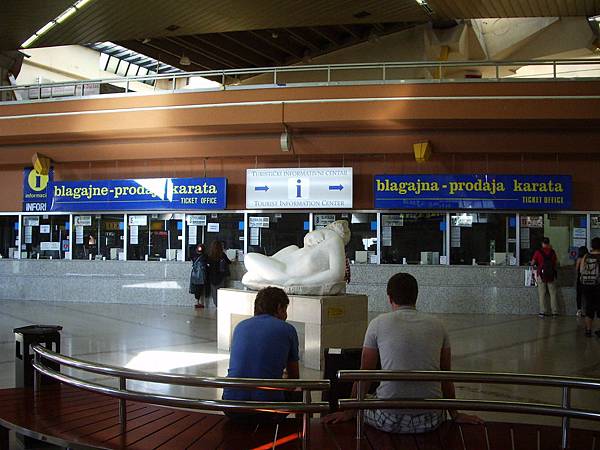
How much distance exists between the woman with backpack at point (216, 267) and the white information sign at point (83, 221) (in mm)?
3724

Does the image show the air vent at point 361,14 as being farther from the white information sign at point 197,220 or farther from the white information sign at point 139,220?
the white information sign at point 139,220

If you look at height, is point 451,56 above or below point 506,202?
above

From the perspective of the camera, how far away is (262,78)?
22.7 meters

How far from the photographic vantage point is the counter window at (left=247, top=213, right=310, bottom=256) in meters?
14.5

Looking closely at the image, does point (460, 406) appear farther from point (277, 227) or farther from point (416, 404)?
point (277, 227)

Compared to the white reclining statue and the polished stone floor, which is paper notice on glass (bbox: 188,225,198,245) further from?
the white reclining statue

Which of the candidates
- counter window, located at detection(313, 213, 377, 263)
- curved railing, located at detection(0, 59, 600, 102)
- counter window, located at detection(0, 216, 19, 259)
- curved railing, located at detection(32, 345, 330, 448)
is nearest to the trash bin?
curved railing, located at detection(32, 345, 330, 448)

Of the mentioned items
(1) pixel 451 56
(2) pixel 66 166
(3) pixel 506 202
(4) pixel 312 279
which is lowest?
(4) pixel 312 279

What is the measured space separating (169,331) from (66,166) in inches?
306

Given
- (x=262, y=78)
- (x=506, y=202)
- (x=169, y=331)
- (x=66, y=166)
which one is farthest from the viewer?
(x=262, y=78)

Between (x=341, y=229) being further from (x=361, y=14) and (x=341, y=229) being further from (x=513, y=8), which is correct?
(x=513, y=8)

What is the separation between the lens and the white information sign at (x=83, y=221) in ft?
52.3

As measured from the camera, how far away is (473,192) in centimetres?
1350

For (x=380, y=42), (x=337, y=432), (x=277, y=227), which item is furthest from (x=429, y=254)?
(x=337, y=432)
